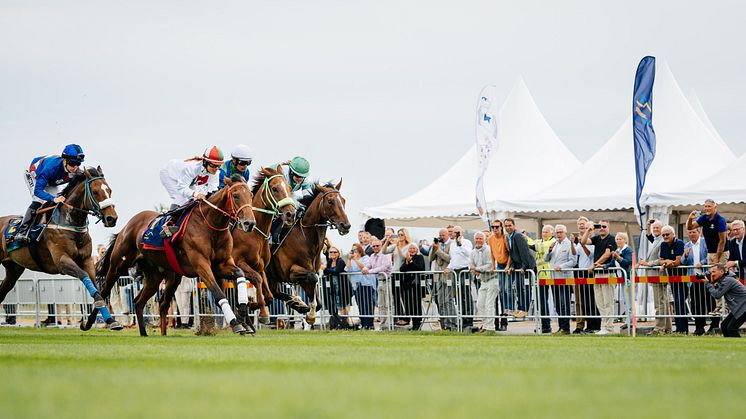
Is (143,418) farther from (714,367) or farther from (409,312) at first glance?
(409,312)

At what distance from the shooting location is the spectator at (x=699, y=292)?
60.2ft

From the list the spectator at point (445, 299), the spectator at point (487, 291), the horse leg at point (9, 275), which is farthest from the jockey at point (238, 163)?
the spectator at point (487, 291)

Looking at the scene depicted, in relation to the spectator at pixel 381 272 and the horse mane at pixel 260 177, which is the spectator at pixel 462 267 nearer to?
the spectator at pixel 381 272

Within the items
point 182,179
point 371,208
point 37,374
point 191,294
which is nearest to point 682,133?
point 371,208

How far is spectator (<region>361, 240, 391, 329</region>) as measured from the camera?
2139 centimetres

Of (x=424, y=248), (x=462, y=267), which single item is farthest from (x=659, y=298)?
(x=424, y=248)

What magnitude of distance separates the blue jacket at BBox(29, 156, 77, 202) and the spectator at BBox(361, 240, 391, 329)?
21.3 feet

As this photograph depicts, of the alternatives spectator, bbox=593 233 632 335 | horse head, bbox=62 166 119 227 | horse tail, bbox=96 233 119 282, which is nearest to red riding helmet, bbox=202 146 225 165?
horse head, bbox=62 166 119 227

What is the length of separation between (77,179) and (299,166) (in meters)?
3.46

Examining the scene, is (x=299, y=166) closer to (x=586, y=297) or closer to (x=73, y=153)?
(x=73, y=153)

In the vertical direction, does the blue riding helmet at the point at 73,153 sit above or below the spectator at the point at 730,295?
above

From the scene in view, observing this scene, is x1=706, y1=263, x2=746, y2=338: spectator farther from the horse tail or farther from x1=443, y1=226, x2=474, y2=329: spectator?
the horse tail

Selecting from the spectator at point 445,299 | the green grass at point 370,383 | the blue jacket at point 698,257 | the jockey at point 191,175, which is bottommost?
the green grass at point 370,383

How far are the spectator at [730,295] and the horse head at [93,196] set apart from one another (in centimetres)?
882
